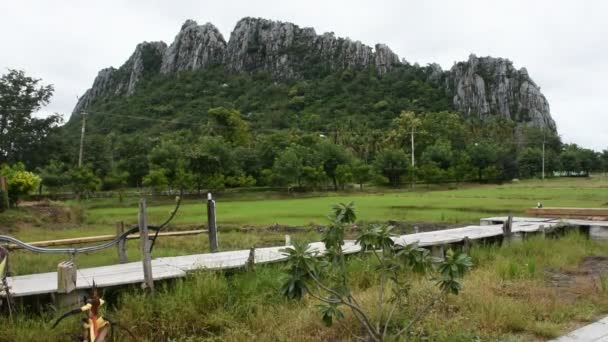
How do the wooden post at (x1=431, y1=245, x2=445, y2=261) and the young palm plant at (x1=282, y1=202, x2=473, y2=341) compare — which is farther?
the wooden post at (x1=431, y1=245, x2=445, y2=261)

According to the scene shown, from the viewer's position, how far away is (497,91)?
98.5m

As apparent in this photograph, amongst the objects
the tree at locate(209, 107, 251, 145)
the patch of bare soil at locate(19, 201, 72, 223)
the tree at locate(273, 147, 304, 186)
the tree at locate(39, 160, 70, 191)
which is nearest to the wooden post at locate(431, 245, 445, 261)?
the patch of bare soil at locate(19, 201, 72, 223)

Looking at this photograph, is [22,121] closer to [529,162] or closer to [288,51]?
[529,162]

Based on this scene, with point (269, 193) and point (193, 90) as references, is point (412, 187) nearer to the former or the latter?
point (269, 193)

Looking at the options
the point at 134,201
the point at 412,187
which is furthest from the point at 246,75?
the point at 134,201

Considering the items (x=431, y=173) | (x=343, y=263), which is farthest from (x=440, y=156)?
(x=343, y=263)

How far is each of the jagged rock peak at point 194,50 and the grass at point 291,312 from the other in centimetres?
9479

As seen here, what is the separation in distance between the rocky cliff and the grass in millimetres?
91025

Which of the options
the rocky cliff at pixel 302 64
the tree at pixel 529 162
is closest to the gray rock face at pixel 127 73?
the rocky cliff at pixel 302 64

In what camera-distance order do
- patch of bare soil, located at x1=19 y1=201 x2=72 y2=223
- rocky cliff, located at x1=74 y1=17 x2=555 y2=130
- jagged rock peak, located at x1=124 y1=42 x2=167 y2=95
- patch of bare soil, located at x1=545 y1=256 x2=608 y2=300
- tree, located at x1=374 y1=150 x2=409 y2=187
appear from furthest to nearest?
jagged rock peak, located at x1=124 y1=42 x2=167 y2=95, rocky cliff, located at x1=74 y1=17 x2=555 y2=130, tree, located at x1=374 y1=150 x2=409 y2=187, patch of bare soil, located at x1=19 y1=201 x2=72 y2=223, patch of bare soil, located at x1=545 y1=256 x2=608 y2=300

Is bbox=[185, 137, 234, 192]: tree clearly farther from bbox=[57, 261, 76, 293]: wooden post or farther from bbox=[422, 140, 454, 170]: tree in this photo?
bbox=[57, 261, 76, 293]: wooden post

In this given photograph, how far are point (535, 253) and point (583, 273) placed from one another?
3.66 feet

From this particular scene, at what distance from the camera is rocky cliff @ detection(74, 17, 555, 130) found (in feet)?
318

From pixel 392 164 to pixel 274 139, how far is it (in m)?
12.6
